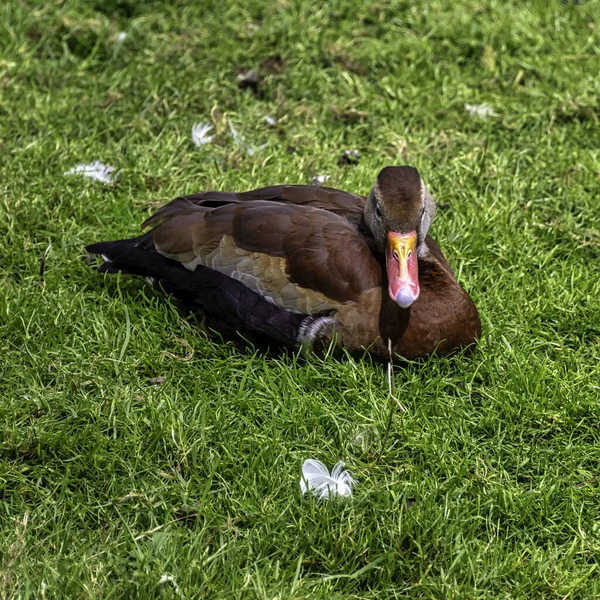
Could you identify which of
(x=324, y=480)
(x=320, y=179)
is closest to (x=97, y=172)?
(x=320, y=179)

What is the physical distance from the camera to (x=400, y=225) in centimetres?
419

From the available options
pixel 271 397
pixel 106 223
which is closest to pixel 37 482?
pixel 271 397

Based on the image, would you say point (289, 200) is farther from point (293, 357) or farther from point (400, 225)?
point (293, 357)

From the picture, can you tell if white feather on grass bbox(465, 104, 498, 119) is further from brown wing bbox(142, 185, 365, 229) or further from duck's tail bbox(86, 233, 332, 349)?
duck's tail bbox(86, 233, 332, 349)

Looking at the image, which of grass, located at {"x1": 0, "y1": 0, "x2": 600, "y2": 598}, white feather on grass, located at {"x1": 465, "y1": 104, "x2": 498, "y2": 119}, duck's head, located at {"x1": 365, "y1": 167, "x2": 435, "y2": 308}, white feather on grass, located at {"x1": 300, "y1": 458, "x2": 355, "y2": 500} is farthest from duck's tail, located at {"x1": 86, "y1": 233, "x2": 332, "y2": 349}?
white feather on grass, located at {"x1": 465, "y1": 104, "x2": 498, "y2": 119}

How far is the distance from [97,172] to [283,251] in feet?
5.67

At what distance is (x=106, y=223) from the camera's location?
5219mm

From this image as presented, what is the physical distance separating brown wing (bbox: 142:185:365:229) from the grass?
18.2 inches

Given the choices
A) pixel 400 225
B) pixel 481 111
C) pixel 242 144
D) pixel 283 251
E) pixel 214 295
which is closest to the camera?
pixel 400 225

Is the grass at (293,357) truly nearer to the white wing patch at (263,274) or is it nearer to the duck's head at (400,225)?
the white wing patch at (263,274)

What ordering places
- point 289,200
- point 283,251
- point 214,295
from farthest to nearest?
point 289,200
point 214,295
point 283,251

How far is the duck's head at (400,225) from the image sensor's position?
410 centimetres

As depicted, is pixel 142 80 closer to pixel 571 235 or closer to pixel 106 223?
pixel 106 223

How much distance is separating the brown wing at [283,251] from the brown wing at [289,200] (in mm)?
115
